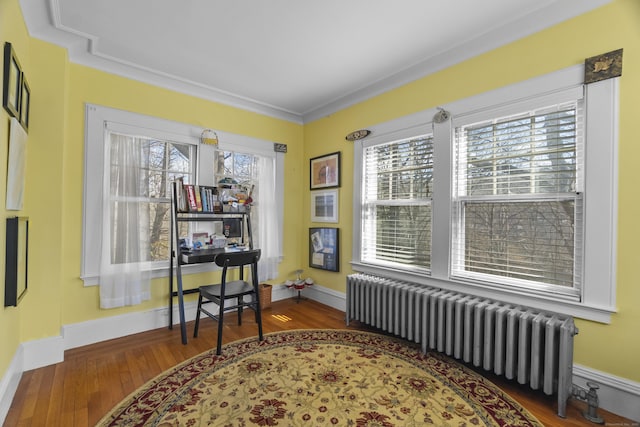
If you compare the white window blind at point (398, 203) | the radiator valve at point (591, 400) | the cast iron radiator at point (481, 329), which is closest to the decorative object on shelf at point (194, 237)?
the white window blind at point (398, 203)

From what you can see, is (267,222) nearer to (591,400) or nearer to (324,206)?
(324,206)

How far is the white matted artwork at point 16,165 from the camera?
1.81 meters

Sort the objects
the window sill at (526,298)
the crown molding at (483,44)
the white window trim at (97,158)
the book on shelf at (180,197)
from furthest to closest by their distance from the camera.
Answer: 1. the book on shelf at (180,197)
2. the white window trim at (97,158)
3. the crown molding at (483,44)
4. the window sill at (526,298)

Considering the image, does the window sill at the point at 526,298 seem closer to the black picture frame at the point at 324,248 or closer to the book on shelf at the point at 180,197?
the black picture frame at the point at 324,248

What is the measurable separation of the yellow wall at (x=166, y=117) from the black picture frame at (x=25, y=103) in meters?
0.08

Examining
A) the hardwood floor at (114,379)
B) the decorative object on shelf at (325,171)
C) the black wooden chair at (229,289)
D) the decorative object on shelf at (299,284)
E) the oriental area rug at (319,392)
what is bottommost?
the hardwood floor at (114,379)

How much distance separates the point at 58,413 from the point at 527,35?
13.6ft

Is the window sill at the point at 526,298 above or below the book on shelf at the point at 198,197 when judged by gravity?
below

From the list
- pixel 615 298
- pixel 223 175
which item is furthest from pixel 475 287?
pixel 223 175

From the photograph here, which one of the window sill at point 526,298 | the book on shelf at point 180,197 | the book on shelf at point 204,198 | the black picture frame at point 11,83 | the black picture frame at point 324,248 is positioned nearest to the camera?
the black picture frame at point 11,83

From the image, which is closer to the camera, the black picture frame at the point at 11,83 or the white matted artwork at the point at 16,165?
the black picture frame at the point at 11,83

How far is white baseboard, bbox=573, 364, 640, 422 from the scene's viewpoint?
1.78 meters

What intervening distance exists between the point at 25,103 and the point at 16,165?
590 mm

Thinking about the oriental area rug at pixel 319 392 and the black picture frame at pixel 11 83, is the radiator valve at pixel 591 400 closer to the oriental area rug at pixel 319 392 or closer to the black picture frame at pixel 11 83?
the oriental area rug at pixel 319 392
